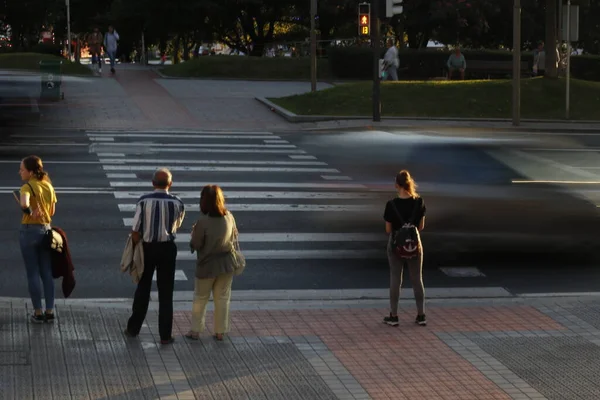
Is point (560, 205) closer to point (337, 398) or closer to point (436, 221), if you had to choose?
point (436, 221)

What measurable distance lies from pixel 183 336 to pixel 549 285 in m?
4.92

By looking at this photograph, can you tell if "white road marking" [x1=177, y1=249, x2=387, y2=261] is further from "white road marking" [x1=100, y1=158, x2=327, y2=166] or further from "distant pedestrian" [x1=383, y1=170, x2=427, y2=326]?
"white road marking" [x1=100, y1=158, x2=327, y2=166]

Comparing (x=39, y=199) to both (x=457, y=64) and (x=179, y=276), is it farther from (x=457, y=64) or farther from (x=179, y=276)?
(x=457, y=64)

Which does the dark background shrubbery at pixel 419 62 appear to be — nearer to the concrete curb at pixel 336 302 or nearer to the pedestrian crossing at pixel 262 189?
the pedestrian crossing at pixel 262 189

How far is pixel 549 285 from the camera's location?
12992 millimetres

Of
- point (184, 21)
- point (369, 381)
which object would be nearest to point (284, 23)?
point (184, 21)

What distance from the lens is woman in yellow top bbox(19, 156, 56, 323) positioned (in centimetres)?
1027

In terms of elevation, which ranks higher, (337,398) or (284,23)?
(284,23)

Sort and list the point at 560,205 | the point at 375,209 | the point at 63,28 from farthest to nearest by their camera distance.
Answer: the point at 63,28, the point at 375,209, the point at 560,205

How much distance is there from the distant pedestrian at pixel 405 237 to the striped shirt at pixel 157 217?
84.7 inches

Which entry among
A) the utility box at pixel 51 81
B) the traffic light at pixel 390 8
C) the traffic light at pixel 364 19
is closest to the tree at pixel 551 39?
the traffic light at pixel 364 19

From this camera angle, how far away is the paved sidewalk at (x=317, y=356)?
8492mm

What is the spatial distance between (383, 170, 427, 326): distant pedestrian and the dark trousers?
216 centimetres

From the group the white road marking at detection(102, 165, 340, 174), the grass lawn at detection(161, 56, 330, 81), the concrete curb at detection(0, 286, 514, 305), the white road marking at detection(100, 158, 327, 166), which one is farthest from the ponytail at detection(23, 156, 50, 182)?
the grass lawn at detection(161, 56, 330, 81)
